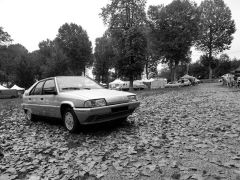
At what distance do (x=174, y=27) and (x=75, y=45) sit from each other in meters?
22.8

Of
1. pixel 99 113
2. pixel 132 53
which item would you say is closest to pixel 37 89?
pixel 99 113

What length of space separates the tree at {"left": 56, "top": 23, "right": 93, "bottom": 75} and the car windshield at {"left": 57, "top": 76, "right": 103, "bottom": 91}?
3862 cm

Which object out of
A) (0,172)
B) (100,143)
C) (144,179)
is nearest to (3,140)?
(0,172)

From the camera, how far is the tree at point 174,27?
109 feet

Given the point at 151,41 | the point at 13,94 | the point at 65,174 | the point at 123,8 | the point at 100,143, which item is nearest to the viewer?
the point at 65,174

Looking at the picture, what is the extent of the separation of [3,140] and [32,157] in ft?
6.29

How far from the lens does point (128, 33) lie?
26156mm

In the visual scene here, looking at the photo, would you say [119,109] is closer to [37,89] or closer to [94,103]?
[94,103]

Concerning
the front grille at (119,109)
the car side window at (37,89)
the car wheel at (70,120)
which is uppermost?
the car side window at (37,89)

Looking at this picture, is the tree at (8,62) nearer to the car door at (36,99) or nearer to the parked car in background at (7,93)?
the parked car in background at (7,93)

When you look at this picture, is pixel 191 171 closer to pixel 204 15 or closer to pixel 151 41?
pixel 151 41

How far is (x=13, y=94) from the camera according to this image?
3092 cm

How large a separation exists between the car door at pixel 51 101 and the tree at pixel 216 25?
4244cm

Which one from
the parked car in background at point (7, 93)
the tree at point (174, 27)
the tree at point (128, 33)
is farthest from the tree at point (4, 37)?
the tree at point (174, 27)
